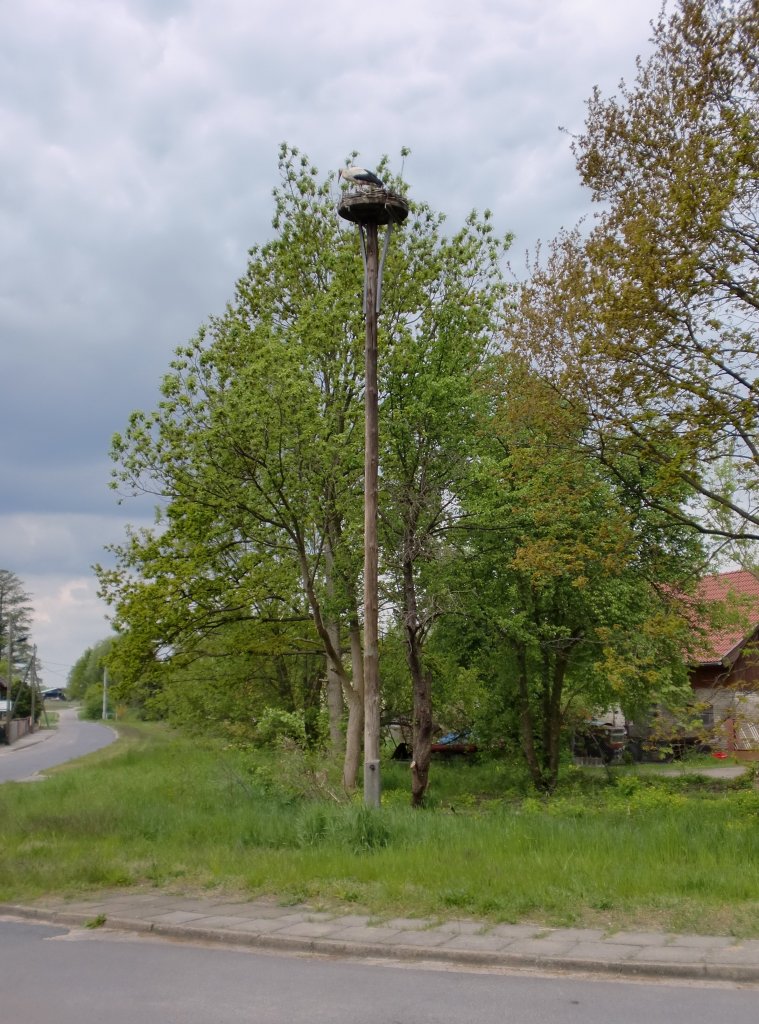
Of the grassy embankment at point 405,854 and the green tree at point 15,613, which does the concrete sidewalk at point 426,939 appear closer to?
the grassy embankment at point 405,854

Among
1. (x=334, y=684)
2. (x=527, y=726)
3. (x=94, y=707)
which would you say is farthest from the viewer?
(x=94, y=707)

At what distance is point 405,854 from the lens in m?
9.74

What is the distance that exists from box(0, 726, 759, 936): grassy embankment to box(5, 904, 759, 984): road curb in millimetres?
844

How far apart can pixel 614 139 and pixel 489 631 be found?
11557 mm

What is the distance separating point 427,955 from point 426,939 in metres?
0.29

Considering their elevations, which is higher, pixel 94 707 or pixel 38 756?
pixel 94 707

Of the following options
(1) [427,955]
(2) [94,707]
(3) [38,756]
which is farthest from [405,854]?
(2) [94,707]

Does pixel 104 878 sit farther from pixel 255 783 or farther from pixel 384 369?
pixel 384 369

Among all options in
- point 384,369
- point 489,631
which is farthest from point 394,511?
point 489,631

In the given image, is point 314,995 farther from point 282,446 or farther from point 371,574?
point 282,446

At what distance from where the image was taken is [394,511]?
Answer: 18078 mm

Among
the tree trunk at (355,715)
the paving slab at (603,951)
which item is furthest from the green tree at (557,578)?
the paving slab at (603,951)

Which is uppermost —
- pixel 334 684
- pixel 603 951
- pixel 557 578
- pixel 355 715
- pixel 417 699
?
pixel 557 578

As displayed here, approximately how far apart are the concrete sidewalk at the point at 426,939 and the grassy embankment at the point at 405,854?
1.03 ft
